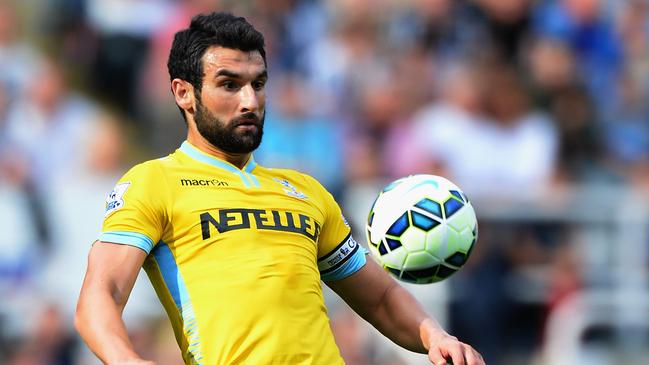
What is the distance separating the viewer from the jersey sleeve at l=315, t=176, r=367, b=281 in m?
5.99

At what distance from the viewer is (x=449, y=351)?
212 inches

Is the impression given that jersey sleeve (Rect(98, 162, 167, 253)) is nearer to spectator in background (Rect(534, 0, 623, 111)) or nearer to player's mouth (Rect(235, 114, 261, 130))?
player's mouth (Rect(235, 114, 261, 130))

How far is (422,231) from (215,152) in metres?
1.12

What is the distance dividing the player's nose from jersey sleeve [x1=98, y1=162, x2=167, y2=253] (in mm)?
551

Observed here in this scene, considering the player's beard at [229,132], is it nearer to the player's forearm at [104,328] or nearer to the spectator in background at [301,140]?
the player's forearm at [104,328]

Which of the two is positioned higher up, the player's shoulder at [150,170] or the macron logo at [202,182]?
the player's shoulder at [150,170]

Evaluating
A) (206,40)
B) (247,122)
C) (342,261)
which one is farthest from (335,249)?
(206,40)

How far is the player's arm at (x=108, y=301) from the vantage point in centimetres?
468

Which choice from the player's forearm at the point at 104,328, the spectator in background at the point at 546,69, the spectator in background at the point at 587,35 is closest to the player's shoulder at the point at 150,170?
the player's forearm at the point at 104,328

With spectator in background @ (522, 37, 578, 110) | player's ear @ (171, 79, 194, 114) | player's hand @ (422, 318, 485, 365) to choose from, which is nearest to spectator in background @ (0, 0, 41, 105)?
spectator in background @ (522, 37, 578, 110)

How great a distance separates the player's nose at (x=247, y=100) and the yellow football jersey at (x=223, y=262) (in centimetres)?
34

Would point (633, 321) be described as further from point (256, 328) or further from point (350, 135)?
point (256, 328)

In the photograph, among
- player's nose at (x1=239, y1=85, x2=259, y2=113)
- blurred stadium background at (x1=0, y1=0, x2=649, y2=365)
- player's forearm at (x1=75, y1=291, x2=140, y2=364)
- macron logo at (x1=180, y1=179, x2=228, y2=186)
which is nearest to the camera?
player's forearm at (x1=75, y1=291, x2=140, y2=364)

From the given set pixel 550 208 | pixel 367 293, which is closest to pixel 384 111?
pixel 550 208
